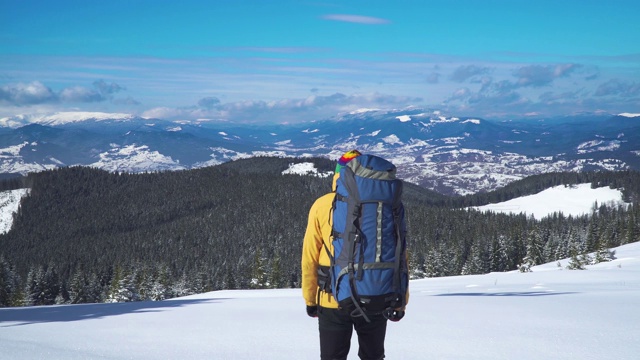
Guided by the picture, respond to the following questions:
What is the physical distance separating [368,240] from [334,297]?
0.89 metres

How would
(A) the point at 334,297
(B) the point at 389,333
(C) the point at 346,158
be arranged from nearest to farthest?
(A) the point at 334,297, (C) the point at 346,158, (B) the point at 389,333

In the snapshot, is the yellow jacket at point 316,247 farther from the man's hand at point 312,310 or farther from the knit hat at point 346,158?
the knit hat at point 346,158

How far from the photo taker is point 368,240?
21.3ft

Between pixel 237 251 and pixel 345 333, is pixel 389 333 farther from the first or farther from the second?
pixel 237 251

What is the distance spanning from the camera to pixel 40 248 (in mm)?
176750

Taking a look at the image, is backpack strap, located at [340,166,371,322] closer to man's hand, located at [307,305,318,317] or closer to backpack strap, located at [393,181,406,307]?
backpack strap, located at [393,181,406,307]

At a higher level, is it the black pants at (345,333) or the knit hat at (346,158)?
the knit hat at (346,158)

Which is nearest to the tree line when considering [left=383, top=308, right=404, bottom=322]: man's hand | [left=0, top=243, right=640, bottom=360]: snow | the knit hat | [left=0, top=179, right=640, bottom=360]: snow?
[left=0, top=243, right=640, bottom=360]: snow

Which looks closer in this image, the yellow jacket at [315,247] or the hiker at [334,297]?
the hiker at [334,297]

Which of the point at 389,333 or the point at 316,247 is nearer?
the point at 316,247

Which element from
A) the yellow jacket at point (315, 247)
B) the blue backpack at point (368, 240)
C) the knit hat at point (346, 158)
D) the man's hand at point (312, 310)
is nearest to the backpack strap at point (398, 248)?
the blue backpack at point (368, 240)

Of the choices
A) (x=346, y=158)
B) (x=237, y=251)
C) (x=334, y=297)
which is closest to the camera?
(x=334, y=297)

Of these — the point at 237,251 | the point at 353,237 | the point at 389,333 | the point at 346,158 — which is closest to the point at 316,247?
the point at 353,237

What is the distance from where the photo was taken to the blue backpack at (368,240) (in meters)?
6.42
